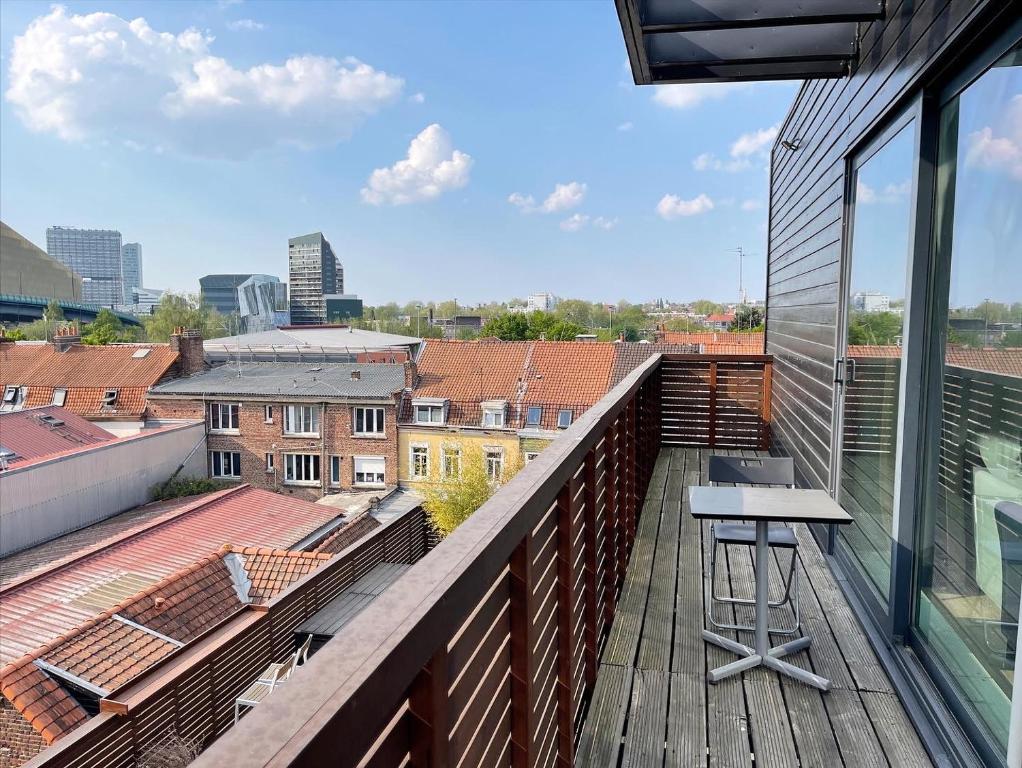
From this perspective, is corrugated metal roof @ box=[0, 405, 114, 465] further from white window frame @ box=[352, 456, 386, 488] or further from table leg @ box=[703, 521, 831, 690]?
table leg @ box=[703, 521, 831, 690]

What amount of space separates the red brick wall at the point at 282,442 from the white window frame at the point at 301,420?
15 centimetres

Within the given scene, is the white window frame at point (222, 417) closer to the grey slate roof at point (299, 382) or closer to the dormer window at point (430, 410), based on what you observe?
the grey slate roof at point (299, 382)

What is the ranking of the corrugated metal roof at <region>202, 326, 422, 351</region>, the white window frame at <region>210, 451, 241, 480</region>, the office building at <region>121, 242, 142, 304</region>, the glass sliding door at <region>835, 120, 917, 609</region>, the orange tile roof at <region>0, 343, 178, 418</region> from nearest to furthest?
the glass sliding door at <region>835, 120, 917, 609</region>, the white window frame at <region>210, 451, 241, 480</region>, the orange tile roof at <region>0, 343, 178, 418</region>, the corrugated metal roof at <region>202, 326, 422, 351</region>, the office building at <region>121, 242, 142, 304</region>

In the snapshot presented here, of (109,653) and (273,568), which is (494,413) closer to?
(273,568)

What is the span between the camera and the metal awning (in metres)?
2.73

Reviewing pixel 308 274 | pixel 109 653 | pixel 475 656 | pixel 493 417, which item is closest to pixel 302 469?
pixel 493 417

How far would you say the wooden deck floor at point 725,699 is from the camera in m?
1.95

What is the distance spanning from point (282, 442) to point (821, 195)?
19.8 metres

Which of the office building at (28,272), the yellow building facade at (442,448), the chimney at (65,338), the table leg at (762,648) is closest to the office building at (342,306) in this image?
the office building at (28,272)

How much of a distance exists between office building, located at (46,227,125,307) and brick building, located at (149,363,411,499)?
109 m

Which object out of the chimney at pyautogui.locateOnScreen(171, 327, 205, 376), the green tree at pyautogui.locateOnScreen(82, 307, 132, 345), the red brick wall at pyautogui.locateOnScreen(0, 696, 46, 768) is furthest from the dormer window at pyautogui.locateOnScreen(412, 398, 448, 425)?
the green tree at pyautogui.locateOnScreen(82, 307, 132, 345)

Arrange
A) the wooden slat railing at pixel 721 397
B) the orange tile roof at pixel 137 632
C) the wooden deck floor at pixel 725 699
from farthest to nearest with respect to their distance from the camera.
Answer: the orange tile roof at pixel 137 632 < the wooden slat railing at pixel 721 397 < the wooden deck floor at pixel 725 699

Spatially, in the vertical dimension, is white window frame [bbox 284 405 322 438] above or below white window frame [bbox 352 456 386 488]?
above

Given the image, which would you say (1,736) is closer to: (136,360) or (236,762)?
(236,762)
